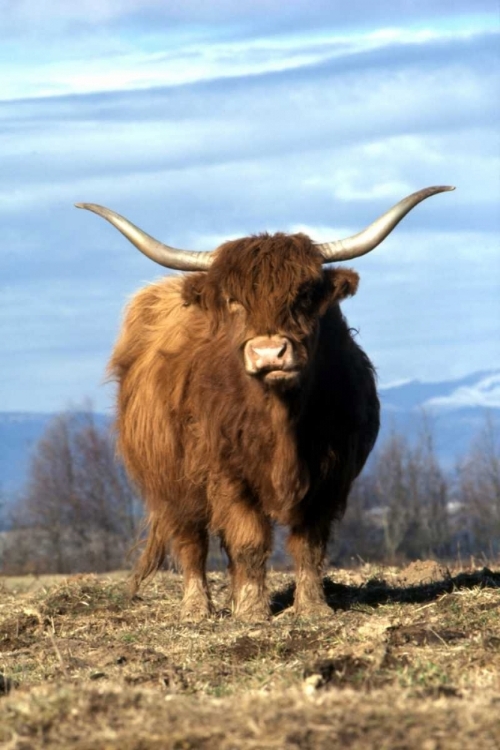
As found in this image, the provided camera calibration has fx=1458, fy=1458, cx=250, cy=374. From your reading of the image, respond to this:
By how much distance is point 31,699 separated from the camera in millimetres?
4703

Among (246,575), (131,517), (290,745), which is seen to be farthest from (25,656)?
(131,517)

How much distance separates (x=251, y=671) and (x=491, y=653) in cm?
95

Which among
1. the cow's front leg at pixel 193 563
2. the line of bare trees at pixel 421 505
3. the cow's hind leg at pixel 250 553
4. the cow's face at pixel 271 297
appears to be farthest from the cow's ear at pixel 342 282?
the line of bare trees at pixel 421 505

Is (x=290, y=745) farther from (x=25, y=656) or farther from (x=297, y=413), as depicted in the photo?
(x=297, y=413)

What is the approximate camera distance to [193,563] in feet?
29.3

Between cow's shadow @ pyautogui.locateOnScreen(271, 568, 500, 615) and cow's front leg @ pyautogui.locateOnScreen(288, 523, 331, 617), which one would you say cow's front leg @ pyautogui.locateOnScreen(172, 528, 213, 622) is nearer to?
cow's shadow @ pyautogui.locateOnScreen(271, 568, 500, 615)

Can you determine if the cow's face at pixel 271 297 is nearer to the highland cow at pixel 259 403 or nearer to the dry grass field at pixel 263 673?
the highland cow at pixel 259 403

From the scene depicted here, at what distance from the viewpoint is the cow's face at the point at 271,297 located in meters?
7.15

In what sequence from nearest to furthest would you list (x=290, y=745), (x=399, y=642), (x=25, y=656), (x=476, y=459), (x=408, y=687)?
(x=290, y=745)
(x=408, y=687)
(x=399, y=642)
(x=25, y=656)
(x=476, y=459)

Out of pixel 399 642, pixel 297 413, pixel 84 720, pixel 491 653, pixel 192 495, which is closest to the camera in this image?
pixel 84 720

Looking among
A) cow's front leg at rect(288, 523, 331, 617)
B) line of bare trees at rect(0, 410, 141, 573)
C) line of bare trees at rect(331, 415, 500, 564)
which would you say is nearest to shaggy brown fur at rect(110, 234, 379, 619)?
cow's front leg at rect(288, 523, 331, 617)

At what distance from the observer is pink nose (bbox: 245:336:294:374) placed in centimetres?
708

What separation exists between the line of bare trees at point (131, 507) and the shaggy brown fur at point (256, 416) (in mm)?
45360

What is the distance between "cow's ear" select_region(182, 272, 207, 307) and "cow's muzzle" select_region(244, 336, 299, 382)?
2.71ft
